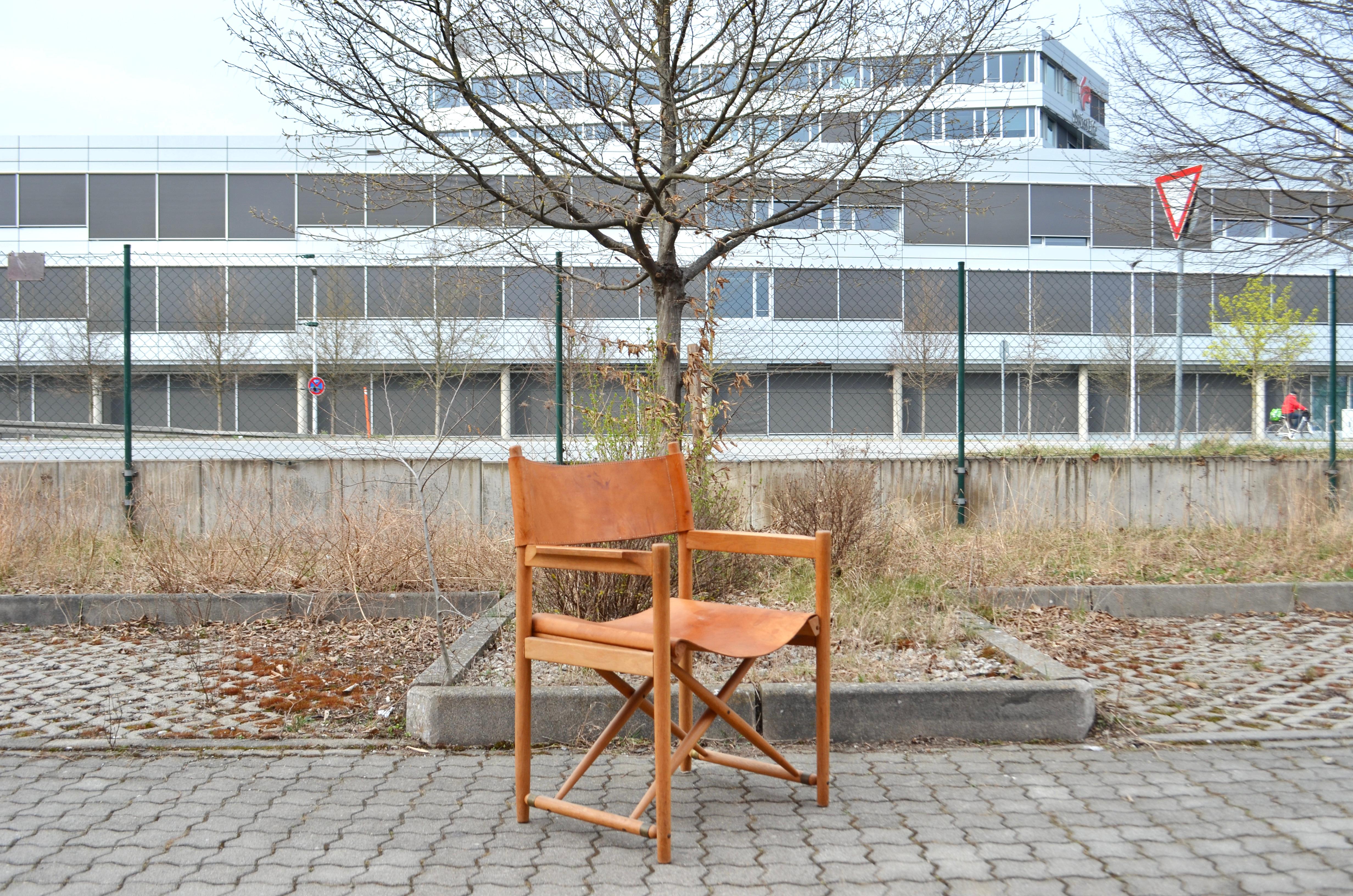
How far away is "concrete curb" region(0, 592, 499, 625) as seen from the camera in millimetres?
5758

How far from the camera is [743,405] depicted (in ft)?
33.3

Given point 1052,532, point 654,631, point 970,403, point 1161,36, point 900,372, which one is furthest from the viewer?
point 900,372

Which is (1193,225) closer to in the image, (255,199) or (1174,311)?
(1174,311)

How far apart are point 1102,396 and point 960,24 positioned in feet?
43.8

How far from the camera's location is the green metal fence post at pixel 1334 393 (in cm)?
850

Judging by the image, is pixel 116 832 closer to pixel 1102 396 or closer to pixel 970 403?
pixel 970 403

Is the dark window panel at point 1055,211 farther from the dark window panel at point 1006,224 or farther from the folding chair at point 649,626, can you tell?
the folding chair at point 649,626

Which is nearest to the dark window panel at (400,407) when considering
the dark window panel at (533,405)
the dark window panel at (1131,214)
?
the dark window panel at (533,405)

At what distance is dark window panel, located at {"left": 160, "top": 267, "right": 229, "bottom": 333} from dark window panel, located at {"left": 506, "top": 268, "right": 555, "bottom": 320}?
598 cm

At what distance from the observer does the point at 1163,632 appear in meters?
5.58

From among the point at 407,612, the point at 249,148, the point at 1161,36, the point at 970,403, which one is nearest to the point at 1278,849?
the point at 407,612

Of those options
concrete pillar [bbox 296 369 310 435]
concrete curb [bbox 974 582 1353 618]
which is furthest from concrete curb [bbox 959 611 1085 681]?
concrete pillar [bbox 296 369 310 435]

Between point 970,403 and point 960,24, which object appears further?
point 970,403

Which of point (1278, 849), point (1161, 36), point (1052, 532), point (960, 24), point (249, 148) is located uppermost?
point (249, 148)
